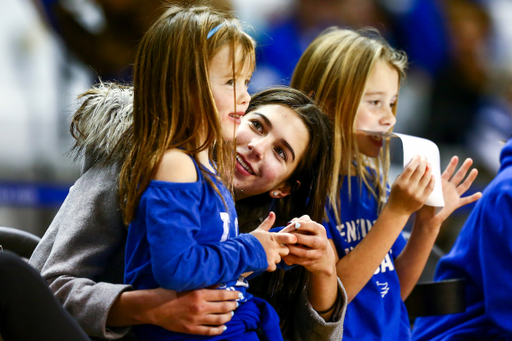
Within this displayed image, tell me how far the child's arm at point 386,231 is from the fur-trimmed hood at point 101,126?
20.4 inches

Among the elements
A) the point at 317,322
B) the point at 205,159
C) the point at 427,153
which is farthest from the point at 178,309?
the point at 427,153

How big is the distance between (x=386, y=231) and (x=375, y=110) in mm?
323

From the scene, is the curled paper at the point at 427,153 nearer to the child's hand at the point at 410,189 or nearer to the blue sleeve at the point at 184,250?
the child's hand at the point at 410,189

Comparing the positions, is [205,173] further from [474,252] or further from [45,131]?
[45,131]

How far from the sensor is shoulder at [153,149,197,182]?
0.68 meters

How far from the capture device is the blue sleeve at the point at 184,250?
629 mm

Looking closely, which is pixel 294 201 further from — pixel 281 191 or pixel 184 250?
pixel 184 250

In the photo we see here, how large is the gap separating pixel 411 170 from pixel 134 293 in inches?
24.5

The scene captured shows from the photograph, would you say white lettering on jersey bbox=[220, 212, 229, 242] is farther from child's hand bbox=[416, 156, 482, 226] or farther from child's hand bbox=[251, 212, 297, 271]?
child's hand bbox=[416, 156, 482, 226]

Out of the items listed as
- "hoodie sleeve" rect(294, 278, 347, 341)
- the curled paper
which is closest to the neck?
"hoodie sleeve" rect(294, 278, 347, 341)

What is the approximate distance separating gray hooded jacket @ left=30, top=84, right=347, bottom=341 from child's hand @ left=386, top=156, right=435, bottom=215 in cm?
27

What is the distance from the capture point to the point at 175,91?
0.72 m

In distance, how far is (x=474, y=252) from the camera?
127 cm

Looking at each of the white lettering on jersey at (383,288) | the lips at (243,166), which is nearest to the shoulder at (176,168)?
the lips at (243,166)
